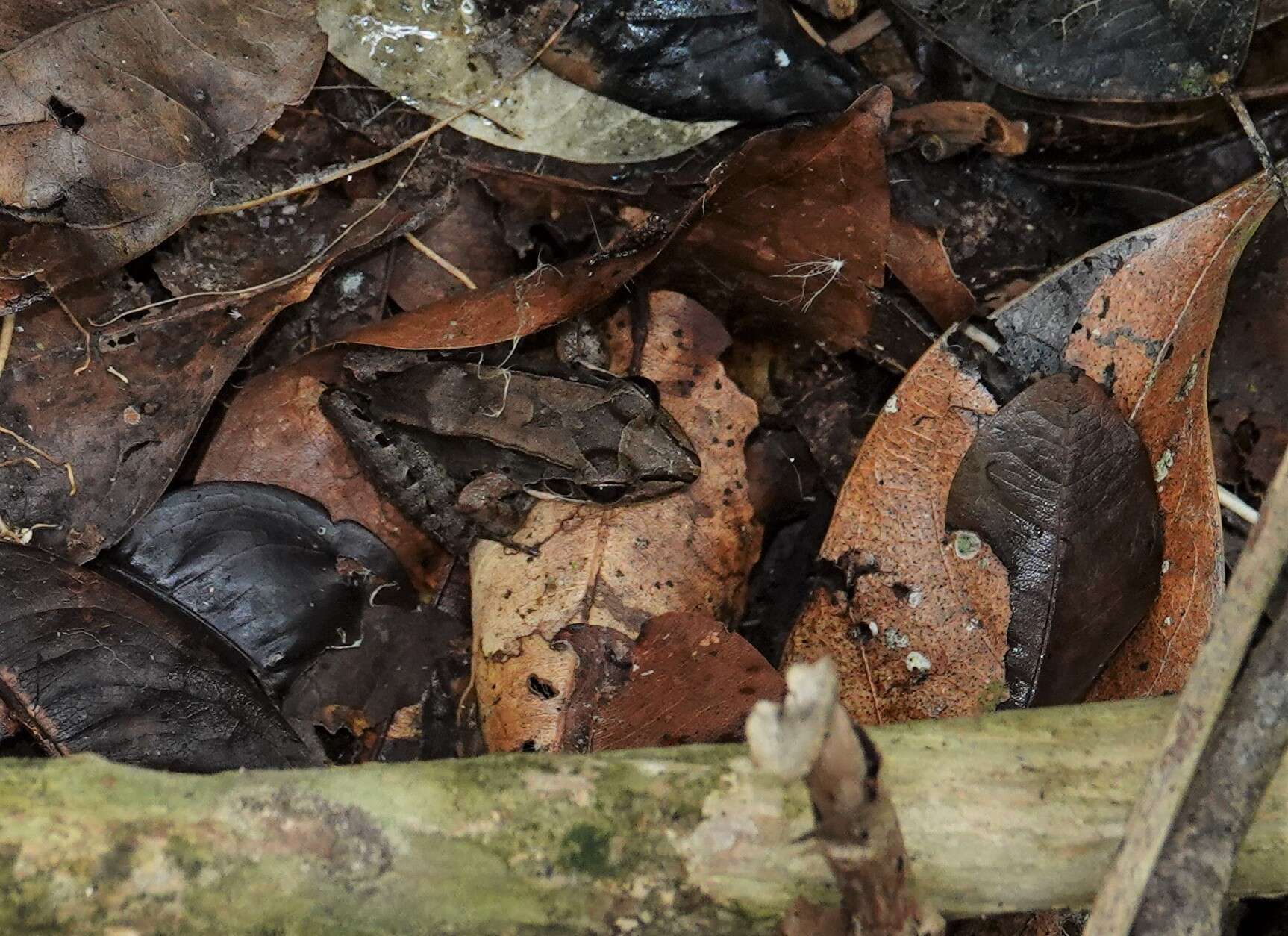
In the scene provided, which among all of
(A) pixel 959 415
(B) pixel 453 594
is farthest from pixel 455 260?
(A) pixel 959 415

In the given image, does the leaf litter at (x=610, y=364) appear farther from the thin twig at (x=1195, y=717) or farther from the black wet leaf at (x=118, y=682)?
the thin twig at (x=1195, y=717)

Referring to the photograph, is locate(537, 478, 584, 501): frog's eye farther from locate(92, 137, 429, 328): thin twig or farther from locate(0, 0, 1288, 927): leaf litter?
locate(92, 137, 429, 328): thin twig

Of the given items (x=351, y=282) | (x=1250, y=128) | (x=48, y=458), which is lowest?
(x=48, y=458)

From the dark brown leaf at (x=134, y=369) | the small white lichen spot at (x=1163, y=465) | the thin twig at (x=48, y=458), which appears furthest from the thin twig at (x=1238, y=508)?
the thin twig at (x=48, y=458)

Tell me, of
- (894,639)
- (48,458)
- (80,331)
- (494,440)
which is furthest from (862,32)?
(48,458)

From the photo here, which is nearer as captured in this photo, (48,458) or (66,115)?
(66,115)

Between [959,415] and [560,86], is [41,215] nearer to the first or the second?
[560,86]

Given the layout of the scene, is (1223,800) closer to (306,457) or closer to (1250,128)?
(1250,128)
